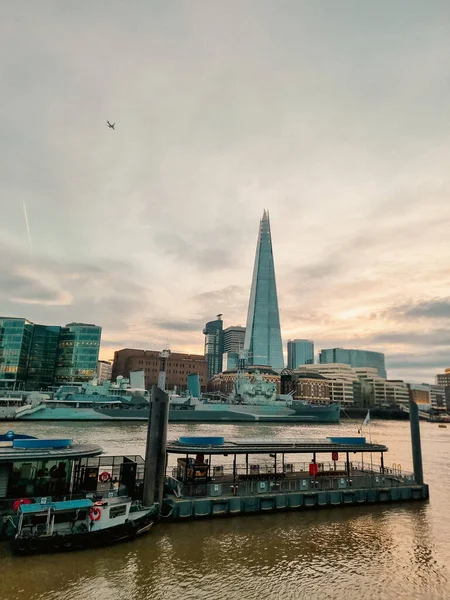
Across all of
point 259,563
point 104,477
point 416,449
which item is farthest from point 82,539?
point 416,449

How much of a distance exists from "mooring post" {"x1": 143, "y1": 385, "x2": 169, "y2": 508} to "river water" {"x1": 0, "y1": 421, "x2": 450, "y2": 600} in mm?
1934

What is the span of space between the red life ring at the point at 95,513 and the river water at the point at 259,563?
4.97 feet

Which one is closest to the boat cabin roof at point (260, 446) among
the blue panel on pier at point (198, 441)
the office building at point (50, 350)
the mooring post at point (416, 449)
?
the blue panel on pier at point (198, 441)

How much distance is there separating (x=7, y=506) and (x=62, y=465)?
336cm

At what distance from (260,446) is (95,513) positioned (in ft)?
43.9

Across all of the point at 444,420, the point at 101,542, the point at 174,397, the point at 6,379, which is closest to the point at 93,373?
the point at 6,379

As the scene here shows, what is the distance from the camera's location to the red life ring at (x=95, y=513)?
21.3m

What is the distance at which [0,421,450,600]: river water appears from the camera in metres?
17.5

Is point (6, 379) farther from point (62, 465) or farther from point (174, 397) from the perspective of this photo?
point (62, 465)

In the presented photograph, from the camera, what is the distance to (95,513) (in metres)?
21.5

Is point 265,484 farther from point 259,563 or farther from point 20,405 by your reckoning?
point 20,405

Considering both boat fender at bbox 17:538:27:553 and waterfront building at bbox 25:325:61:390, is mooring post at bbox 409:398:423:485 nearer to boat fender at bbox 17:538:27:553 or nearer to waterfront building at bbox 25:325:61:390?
boat fender at bbox 17:538:27:553

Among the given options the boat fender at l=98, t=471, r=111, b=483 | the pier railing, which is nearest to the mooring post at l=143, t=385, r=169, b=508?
the pier railing

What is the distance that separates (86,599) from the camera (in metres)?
16.5
